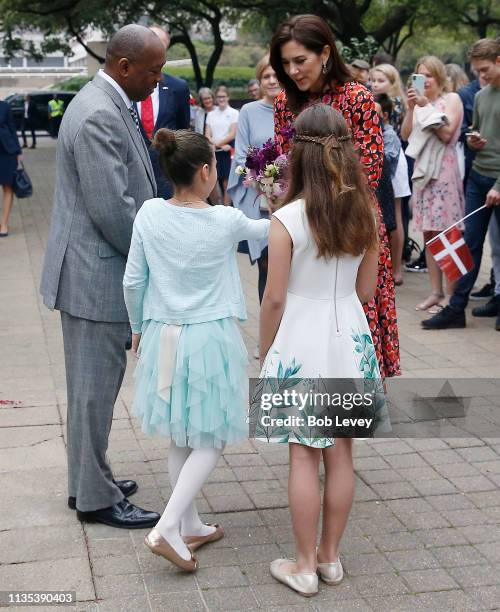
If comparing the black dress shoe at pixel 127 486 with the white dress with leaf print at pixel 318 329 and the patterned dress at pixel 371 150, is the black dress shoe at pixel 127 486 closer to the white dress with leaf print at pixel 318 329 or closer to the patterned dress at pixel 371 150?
the white dress with leaf print at pixel 318 329

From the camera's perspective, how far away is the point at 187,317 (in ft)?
11.6

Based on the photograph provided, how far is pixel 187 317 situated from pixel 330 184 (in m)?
0.73

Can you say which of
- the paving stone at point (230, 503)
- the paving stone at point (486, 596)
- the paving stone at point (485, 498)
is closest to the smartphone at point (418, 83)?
the paving stone at point (485, 498)

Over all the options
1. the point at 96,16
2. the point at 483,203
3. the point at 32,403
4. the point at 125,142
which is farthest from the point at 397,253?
the point at 96,16

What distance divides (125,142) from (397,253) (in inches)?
206

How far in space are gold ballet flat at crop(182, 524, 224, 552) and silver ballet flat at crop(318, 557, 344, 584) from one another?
0.50 metres

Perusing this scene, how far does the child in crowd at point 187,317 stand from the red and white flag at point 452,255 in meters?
3.59

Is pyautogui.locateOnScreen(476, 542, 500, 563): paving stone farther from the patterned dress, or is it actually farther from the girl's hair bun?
the girl's hair bun

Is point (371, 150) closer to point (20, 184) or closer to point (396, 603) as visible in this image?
point (396, 603)

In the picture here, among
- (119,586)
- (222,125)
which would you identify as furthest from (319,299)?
(222,125)

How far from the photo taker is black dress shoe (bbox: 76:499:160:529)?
3963 mm

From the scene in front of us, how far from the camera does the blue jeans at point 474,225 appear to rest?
754 cm

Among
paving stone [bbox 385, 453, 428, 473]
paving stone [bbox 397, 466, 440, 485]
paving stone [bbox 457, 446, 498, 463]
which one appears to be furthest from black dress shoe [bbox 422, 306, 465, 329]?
paving stone [bbox 397, 466, 440, 485]

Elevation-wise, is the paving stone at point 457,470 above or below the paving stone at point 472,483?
below
